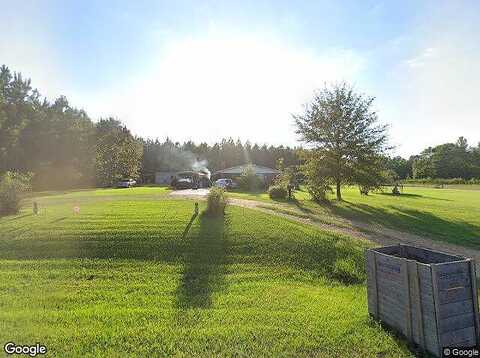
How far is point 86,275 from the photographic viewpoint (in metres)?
9.39

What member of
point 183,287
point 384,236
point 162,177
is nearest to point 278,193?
point 384,236

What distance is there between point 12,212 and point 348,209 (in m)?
19.0

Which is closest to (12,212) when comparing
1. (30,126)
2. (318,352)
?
(318,352)

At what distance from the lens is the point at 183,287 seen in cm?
857

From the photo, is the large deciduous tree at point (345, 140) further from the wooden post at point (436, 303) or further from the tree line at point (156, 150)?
the wooden post at point (436, 303)

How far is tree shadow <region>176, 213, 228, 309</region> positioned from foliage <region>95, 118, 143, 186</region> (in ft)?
149

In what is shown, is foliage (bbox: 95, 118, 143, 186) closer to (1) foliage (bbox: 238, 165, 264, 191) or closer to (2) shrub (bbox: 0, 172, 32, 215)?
(1) foliage (bbox: 238, 165, 264, 191)

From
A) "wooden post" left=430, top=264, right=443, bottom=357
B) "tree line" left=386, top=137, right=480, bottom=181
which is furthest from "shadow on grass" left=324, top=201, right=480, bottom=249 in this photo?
"tree line" left=386, top=137, right=480, bottom=181

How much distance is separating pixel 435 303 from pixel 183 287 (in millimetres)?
5572

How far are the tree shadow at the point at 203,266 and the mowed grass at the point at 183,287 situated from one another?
1.4 inches

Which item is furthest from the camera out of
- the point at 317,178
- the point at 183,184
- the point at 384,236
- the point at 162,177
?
the point at 162,177

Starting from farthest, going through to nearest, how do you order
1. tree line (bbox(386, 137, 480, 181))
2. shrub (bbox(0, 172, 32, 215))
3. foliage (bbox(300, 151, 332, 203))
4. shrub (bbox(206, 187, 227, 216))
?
tree line (bbox(386, 137, 480, 181)) < foliage (bbox(300, 151, 332, 203)) < shrub (bbox(0, 172, 32, 215)) < shrub (bbox(206, 187, 227, 216))

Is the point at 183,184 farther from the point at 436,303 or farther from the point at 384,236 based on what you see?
the point at 436,303

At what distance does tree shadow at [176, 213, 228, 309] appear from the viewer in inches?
311
